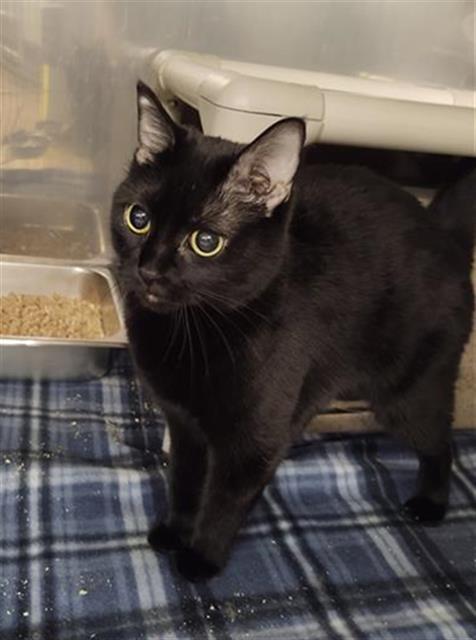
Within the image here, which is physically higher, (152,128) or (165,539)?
(152,128)

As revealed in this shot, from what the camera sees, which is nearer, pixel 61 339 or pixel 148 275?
pixel 148 275

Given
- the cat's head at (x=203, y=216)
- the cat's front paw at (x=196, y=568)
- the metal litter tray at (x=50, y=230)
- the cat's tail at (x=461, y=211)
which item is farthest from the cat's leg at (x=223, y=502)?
the metal litter tray at (x=50, y=230)

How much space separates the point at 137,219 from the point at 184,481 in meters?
0.43

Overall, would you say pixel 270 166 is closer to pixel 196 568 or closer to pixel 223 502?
pixel 223 502

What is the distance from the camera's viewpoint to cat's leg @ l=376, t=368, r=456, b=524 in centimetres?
116

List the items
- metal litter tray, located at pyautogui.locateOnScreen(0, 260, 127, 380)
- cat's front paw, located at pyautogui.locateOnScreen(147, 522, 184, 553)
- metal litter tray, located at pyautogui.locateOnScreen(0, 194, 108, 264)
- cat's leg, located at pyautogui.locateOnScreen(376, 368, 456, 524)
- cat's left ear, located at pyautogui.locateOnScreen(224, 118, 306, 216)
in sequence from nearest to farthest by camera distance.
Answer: cat's left ear, located at pyautogui.locateOnScreen(224, 118, 306, 216) < cat's front paw, located at pyautogui.locateOnScreen(147, 522, 184, 553) < cat's leg, located at pyautogui.locateOnScreen(376, 368, 456, 524) < metal litter tray, located at pyautogui.locateOnScreen(0, 260, 127, 380) < metal litter tray, located at pyautogui.locateOnScreen(0, 194, 108, 264)

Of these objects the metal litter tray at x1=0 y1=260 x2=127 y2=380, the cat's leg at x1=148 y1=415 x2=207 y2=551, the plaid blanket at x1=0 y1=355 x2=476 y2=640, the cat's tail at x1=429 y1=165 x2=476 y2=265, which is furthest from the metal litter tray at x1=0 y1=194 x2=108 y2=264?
the cat's tail at x1=429 y1=165 x2=476 y2=265

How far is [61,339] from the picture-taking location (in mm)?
1385

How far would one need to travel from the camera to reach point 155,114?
2.94ft

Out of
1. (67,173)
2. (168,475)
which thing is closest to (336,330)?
(168,475)

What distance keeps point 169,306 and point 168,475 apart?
1.28 feet

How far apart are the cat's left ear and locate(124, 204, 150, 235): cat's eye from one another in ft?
0.36

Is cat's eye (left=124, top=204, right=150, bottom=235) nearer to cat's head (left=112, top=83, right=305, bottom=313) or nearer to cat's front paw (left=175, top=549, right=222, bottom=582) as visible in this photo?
cat's head (left=112, top=83, right=305, bottom=313)

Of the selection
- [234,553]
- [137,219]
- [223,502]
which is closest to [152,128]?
[137,219]
